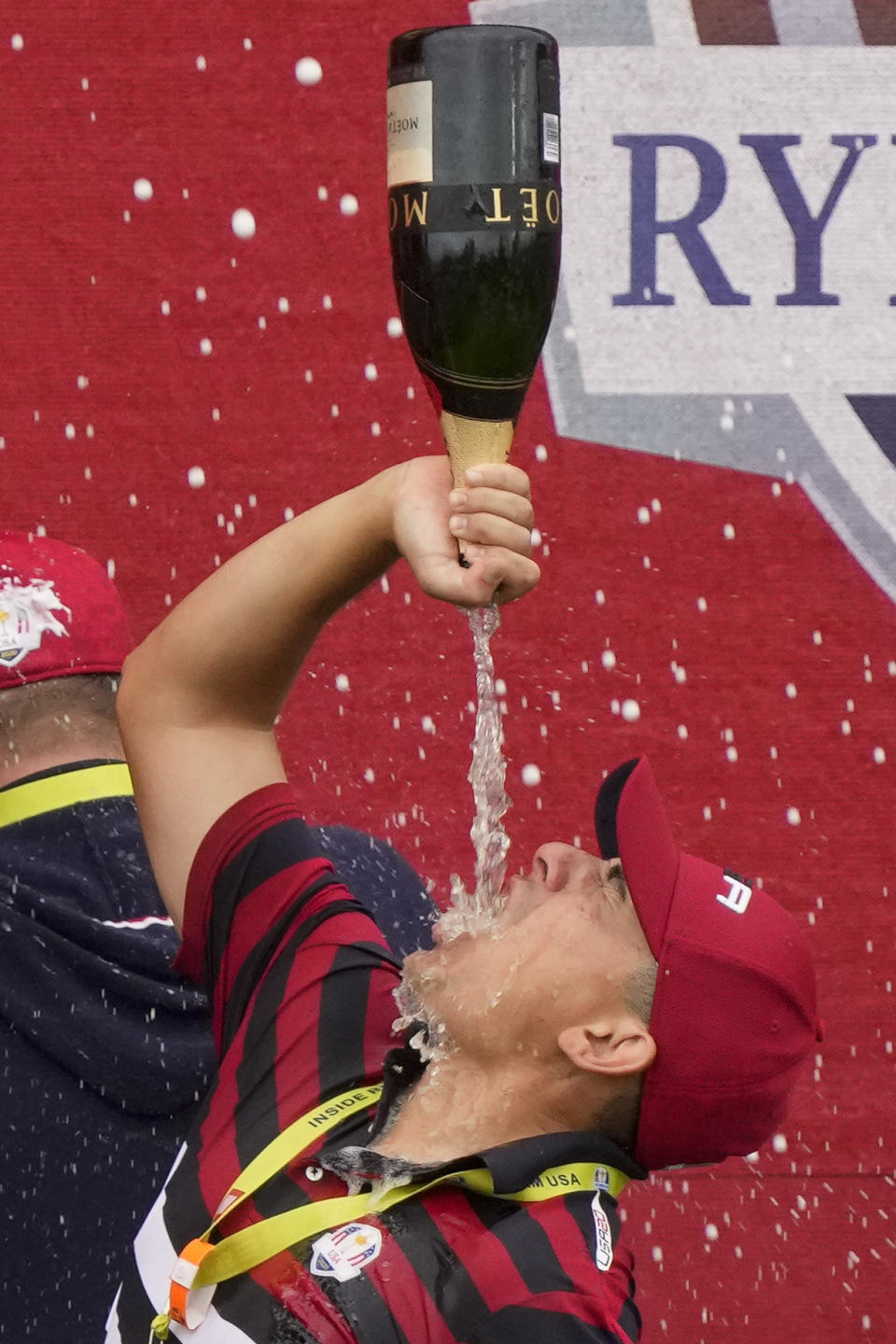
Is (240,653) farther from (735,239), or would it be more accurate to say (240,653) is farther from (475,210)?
(735,239)

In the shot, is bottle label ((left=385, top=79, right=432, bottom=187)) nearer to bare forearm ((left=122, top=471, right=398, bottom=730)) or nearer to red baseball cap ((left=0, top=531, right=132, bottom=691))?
bare forearm ((left=122, top=471, right=398, bottom=730))

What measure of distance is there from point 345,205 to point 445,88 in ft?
4.62

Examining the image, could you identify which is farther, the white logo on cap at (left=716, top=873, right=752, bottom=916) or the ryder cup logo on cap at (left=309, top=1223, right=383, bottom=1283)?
the white logo on cap at (left=716, top=873, right=752, bottom=916)

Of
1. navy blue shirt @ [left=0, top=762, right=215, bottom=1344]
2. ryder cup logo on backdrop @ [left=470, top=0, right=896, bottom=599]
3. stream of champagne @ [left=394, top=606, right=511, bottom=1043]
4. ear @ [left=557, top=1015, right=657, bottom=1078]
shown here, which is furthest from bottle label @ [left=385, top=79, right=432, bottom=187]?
ryder cup logo on backdrop @ [left=470, top=0, right=896, bottom=599]

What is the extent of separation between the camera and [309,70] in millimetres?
2588

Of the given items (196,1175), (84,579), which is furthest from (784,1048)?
(84,579)

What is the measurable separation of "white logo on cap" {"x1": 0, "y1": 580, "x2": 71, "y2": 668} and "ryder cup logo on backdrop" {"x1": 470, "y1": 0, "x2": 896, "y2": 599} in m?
0.90

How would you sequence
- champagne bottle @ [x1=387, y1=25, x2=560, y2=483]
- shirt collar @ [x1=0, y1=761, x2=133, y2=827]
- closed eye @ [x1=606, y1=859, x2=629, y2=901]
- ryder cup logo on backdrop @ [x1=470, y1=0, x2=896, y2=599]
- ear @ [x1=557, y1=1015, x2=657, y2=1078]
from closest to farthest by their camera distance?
champagne bottle @ [x1=387, y1=25, x2=560, y2=483] < ear @ [x1=557, y1=1015, x2=657, y2=1078] < closed eye @ [x1=606, y1=859, x2=629, y2=901] < shirt collar @ [x1=0, y1=761, x2=133, y2=827] < ryder cup logo on backdrop @ [x1=470, y1=0, x2=896, y2=599]

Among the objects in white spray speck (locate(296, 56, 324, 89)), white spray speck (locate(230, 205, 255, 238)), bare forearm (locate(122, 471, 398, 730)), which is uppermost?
white spray speck (locate(296, 56, 324, 89))

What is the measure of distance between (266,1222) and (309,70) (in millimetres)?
1786

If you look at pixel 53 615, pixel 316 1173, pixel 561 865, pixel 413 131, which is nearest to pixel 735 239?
pixel 53 615

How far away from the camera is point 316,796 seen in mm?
2615

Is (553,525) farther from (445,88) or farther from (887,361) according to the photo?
(445,88)

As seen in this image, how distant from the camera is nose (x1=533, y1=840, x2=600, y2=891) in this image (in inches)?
60.4
